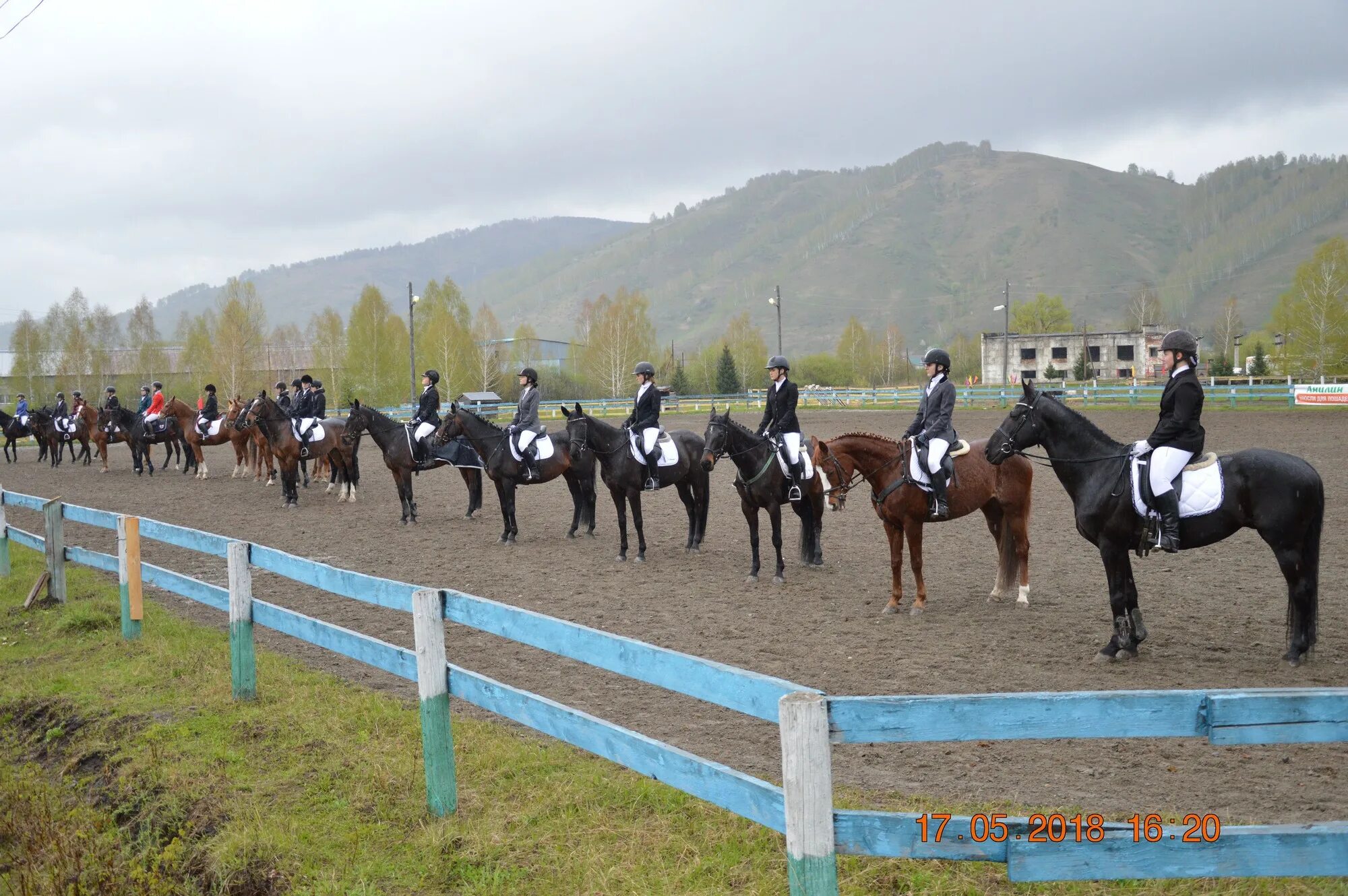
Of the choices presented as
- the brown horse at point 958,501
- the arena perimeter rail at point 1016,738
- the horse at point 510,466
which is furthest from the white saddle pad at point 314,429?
the arena perimeter rail at point 1016,738

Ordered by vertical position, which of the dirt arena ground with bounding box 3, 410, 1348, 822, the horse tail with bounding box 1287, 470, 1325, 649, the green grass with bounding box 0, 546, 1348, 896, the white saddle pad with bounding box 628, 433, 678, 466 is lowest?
the dirt arena ground with bounding box 3, 410, 1348, 822

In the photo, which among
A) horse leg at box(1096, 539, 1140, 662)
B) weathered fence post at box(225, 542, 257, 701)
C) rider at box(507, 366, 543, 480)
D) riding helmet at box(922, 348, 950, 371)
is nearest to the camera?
weathered fence post at box(225, 542, 257, 701)

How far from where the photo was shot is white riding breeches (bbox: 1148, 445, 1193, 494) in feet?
25.3

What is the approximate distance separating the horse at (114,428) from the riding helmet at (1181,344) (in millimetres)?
28099

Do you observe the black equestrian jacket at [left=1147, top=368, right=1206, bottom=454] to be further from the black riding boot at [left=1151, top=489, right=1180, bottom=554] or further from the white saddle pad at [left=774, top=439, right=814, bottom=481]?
the white saddle pad at [left=774, top=439, right=814, bottom=481]

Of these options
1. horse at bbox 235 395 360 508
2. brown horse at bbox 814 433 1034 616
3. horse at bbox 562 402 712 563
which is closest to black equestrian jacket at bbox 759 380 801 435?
brown horse at bbox 814 433 1034 616

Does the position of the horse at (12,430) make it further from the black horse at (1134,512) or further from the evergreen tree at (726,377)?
the evergreen tree at (726,377)

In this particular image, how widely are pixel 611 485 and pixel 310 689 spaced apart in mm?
7015

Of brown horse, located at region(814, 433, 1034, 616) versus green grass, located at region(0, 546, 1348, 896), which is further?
brown horse, located at region(814, 433, 1034, 616)

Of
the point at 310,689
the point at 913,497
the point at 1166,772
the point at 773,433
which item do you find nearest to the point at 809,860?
the point at 1166,772

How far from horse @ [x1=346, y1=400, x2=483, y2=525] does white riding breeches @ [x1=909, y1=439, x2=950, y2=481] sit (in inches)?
409

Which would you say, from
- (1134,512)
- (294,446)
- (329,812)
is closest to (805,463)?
(1134,512)

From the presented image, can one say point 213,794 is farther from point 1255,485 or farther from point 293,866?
point 1255,485

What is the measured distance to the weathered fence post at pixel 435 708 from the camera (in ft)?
16.5
